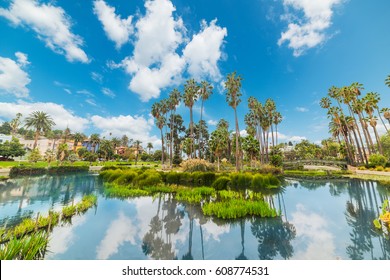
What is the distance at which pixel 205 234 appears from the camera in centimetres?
925

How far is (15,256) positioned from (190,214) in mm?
9029

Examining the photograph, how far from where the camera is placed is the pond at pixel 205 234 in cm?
727

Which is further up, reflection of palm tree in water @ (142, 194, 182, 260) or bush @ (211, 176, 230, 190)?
bush @ (211, 176, 230, 190)

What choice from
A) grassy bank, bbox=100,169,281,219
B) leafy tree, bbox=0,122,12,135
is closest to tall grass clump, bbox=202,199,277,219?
grassy bank, bbox=100,169,281,219

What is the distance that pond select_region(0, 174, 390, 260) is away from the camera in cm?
727

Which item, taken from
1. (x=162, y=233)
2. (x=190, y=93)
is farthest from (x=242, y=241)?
(x=190, y=93)

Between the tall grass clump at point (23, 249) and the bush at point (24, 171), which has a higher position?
the bush at point (24, 171)

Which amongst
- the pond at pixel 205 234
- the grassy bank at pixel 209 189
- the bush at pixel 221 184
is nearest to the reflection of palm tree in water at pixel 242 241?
the pond at pixel 205 234

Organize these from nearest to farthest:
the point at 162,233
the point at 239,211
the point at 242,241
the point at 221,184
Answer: the point at 242,241 < the point at 162,233 < the point at 239,211 < the point at 221,184

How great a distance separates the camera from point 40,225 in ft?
30.8

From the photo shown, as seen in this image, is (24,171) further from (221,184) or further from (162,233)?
(162,233)

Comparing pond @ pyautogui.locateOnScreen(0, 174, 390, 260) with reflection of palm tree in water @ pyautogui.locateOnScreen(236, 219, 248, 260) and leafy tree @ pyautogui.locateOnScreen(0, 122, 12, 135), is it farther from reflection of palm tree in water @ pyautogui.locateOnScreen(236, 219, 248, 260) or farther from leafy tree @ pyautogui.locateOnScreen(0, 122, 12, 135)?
leafy tree @ pyautogui.locateOnScreen(0, 122, 12, 135)

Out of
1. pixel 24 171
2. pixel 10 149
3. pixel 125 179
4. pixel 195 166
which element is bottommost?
pixel 125 179

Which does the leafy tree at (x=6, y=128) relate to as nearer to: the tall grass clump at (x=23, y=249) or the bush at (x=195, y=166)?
the bush at (x=195, y=166)
